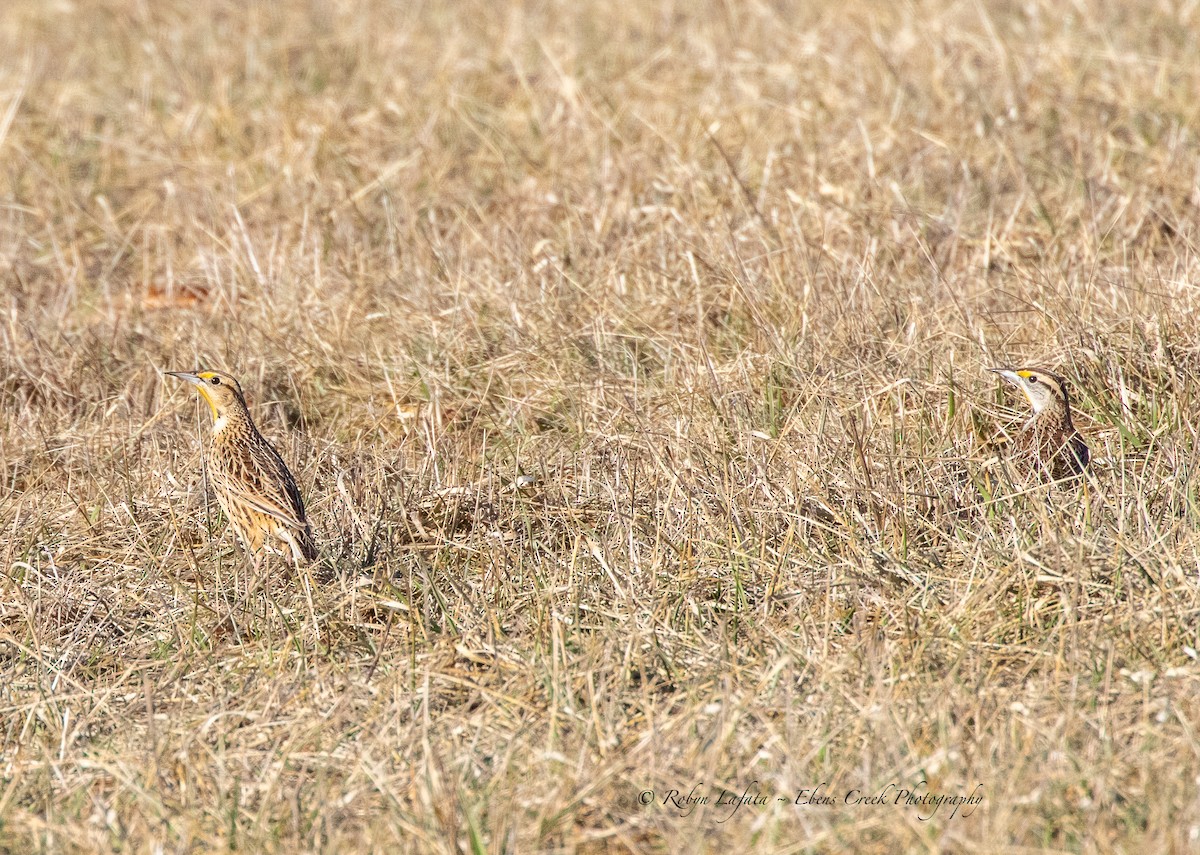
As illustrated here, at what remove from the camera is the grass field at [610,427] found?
3.68 meters

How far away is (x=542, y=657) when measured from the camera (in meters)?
4.20

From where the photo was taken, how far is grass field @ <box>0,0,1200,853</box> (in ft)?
12.1

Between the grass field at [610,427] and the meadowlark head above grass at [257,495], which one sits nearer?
the grass field at [610,427]

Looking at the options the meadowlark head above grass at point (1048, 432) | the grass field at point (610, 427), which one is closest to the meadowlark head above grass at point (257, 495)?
the grass field at point (610, 427)

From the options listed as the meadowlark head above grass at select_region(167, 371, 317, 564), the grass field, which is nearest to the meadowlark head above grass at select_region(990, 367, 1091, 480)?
the grass field

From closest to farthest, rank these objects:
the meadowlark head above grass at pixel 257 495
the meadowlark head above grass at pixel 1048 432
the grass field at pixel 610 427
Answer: the grass field at pixel 610 427 → the meadowlark head above grass at pixel 257 495 → the meadowlark head above grass at pixel 1048 432

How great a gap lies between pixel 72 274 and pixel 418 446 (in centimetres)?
270

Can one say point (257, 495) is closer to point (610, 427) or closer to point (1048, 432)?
point (610, 427)

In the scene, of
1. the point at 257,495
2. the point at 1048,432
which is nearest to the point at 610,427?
the point at 257,495

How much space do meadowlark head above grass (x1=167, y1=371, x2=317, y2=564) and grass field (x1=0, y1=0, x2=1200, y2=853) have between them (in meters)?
0.13

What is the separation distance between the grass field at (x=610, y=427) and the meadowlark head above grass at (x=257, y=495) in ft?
0.43

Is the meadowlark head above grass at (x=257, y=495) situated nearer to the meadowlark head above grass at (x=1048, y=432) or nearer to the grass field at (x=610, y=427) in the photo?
the grass field at (x=610, y=427)

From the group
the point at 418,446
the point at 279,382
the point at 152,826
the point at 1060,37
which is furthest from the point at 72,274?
the point at 1060,37

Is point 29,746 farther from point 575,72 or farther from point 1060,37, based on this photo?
point 1060,37
